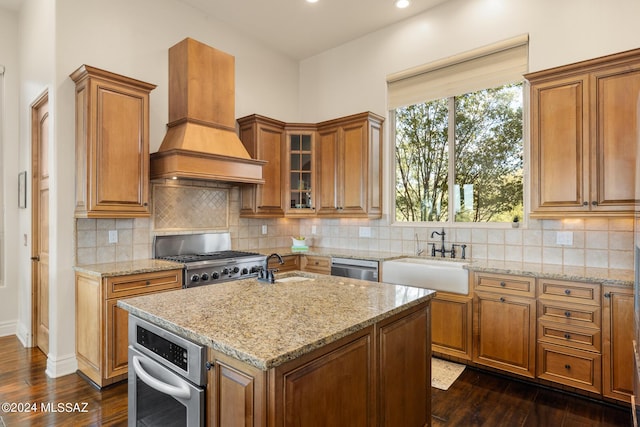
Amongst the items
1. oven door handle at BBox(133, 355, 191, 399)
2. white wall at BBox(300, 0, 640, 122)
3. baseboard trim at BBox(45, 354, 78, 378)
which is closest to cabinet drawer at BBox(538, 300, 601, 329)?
white wall at BBox(300, 0, 640, 122)

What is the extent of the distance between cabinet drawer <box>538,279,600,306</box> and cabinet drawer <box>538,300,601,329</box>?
4cm

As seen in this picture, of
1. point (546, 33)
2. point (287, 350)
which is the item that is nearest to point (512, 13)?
point (546, 33)

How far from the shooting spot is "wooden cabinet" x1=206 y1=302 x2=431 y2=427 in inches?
46.4

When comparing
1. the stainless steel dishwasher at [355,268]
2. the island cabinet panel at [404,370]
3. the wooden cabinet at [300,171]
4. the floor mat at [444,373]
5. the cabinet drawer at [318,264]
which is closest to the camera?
the island cabinet panel at [404,370]

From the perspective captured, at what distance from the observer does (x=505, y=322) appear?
2.93 meters

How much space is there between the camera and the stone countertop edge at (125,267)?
2770 mm

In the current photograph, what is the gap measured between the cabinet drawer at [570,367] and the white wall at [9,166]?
207 inches

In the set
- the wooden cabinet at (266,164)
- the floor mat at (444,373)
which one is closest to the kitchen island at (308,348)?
the floor mat at (444,373)

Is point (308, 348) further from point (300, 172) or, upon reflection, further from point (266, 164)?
point (300, 172)

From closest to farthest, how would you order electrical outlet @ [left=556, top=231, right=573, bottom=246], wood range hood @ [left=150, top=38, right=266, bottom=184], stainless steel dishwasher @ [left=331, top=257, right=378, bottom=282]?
electrical outlet @ [left=556, top=231, right=573, bottom=246] < wood range hood @ [left=150, top=38, right=266, bottom=184] < stainless steel dishwasher @ [left=331, top=257, right=378, bottom=282]

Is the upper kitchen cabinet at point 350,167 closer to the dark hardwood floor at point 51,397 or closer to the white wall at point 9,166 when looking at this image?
the dark hardwood floor at point 51,397

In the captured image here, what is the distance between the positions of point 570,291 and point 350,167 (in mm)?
2494

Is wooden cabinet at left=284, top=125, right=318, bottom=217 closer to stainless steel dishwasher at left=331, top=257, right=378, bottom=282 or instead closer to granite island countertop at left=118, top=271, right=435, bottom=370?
stainless steel dishwasher at left=331, top=257, right=378, bottom=282

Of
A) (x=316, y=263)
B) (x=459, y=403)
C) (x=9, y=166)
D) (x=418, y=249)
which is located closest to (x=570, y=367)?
(x=459, y=403)
